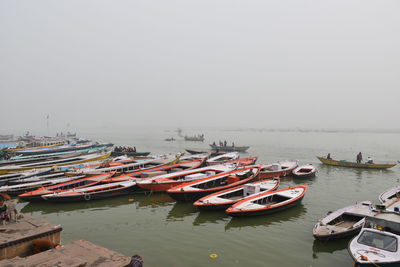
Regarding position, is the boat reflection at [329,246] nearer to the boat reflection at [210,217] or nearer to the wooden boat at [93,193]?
the boat reflection at [210,217]

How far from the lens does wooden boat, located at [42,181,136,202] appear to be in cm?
2052

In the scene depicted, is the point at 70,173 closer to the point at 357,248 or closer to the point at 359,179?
the point at 357,248

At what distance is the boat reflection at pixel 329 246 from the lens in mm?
13133

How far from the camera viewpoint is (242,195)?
21.4 meters

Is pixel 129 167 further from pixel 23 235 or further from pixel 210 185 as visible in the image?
pixel 23 235

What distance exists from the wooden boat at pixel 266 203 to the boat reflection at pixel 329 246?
3.86 metres

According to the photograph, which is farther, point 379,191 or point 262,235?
point 379,191

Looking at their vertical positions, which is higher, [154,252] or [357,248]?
[357,248]

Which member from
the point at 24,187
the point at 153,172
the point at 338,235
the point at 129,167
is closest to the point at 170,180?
the point at 153,172

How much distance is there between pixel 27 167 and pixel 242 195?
29.7 meters

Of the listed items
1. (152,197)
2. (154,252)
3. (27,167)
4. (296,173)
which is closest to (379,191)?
(296,173)

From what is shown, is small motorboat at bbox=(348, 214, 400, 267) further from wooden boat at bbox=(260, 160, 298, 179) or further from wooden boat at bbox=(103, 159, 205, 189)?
wooden boat at bbox=(103, 159, 205, 189)

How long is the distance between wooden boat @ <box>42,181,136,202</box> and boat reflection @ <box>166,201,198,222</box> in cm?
531

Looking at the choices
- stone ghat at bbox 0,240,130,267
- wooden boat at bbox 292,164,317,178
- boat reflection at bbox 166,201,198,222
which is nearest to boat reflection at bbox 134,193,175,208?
boat reflection at bbox 166,201,198,222
